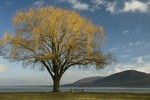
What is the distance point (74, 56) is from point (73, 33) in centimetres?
420

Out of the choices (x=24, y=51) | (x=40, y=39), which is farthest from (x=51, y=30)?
(x=24, y=51)

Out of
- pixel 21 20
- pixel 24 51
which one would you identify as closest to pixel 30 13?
pixel 21 20

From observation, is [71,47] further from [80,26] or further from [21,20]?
[21,20]

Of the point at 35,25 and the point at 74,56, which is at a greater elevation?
the point at 35,25

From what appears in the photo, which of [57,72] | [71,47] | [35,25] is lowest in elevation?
[57,72]

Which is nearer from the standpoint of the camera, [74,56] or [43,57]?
[43,57]

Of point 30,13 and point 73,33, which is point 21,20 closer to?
point 30,13

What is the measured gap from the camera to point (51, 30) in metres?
59.9

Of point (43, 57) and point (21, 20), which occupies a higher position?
point (21, 20)

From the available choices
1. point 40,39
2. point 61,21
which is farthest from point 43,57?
point 61,21

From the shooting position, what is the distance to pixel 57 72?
64.5m

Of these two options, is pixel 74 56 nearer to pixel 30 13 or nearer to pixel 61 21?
pixel 61 21

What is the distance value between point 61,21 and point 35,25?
15.0 ft

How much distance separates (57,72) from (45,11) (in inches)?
452
